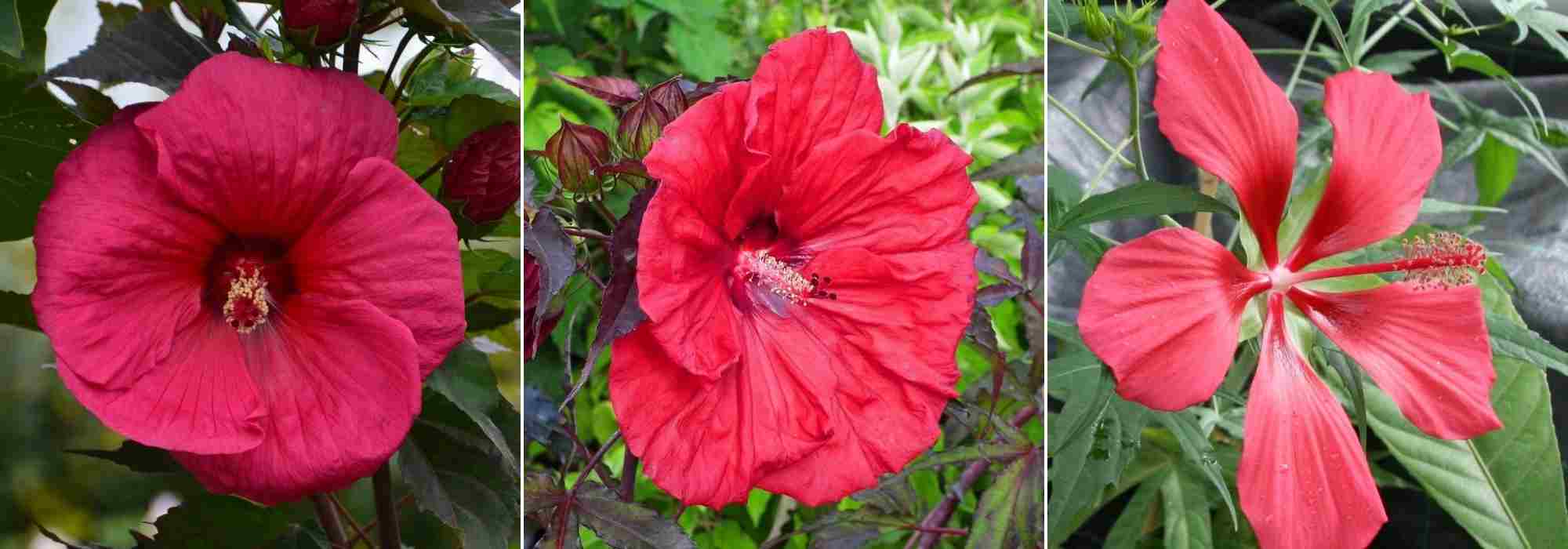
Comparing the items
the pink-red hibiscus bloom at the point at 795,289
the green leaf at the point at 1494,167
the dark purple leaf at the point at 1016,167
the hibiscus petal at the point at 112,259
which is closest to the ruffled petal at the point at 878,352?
the pink-red hibiscus bloom at the point at 795,289

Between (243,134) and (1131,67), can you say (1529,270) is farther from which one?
(243,134)

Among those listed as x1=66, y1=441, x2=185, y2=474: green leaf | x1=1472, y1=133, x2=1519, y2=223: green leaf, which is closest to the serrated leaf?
x1=66, y1=441, x2=185, y2=474: green leaf

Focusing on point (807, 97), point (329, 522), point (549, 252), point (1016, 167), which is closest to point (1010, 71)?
point (1016, 167)

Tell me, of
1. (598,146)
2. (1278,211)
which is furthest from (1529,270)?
(598,146)

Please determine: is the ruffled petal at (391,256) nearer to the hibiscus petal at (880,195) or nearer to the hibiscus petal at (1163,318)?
the hibiscus petal at (880,195)

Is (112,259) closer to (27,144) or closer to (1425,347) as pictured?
(27,144)
